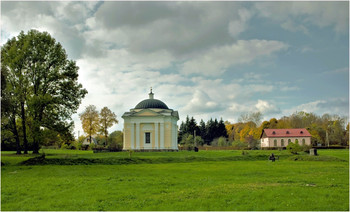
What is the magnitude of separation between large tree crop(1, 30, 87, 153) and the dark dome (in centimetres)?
2501

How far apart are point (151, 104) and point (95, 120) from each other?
1280cm

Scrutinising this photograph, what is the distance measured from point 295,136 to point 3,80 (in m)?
62.1

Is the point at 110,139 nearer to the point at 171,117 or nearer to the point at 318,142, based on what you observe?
the point at 171,117

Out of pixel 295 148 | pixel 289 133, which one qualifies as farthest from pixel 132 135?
pixel 289 133

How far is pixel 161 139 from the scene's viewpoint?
2243 inches

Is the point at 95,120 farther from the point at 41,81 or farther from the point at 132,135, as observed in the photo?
the point at 41,81

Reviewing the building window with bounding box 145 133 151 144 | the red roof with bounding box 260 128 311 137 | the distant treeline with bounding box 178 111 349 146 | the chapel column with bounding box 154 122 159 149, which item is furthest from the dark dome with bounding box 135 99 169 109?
the red roof with bounding box 260 128 311 137

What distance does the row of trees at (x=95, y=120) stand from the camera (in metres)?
64.8

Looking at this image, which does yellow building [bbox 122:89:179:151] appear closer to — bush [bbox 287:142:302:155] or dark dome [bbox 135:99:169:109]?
dark dome [bbox 135:99:169:109]

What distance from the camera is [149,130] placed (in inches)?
2266

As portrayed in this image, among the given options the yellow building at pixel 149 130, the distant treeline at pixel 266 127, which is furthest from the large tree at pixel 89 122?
the distant treeline at pixel 266 127

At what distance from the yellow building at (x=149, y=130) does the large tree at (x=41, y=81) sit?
22.6 m

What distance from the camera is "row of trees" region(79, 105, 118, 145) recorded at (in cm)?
6481

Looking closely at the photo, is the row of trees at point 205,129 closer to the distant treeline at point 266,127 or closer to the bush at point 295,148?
the distant treeline at point 266,127
